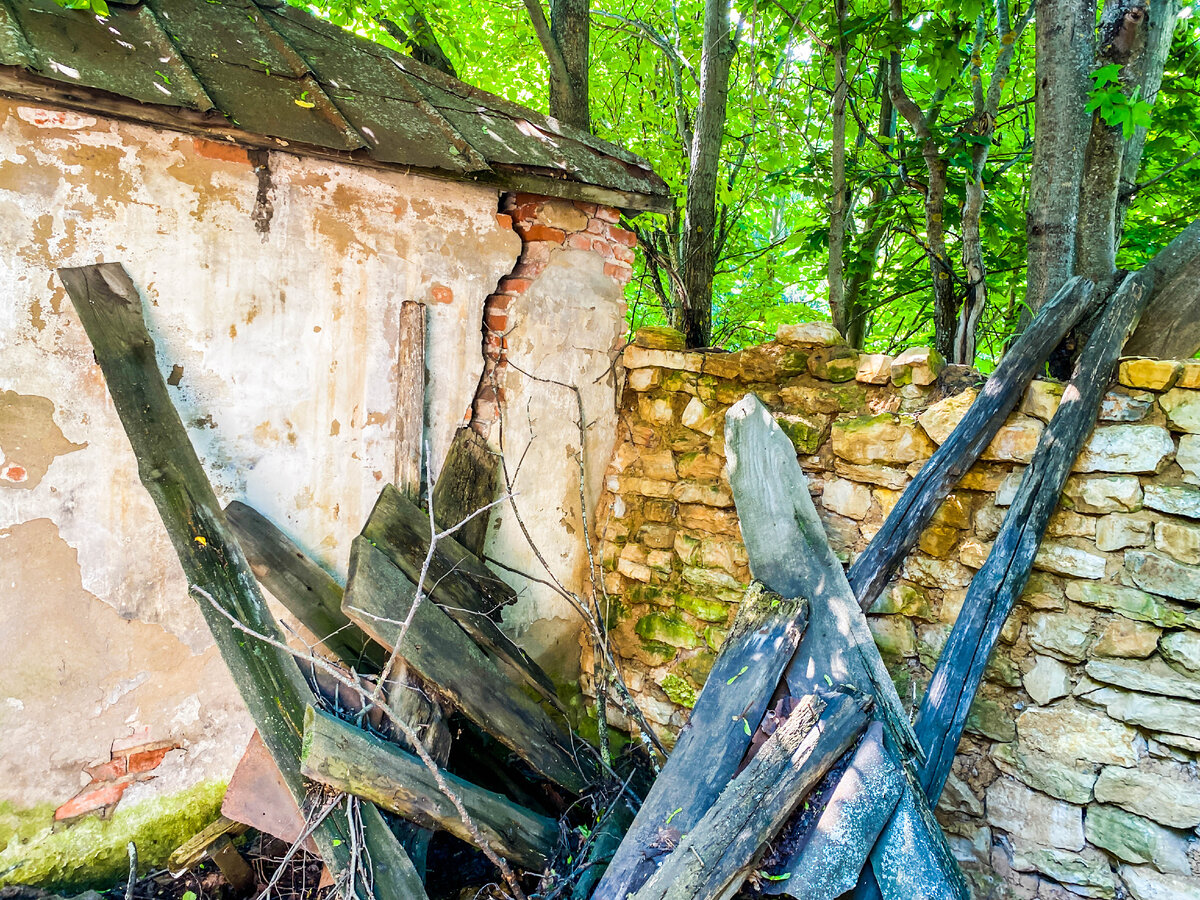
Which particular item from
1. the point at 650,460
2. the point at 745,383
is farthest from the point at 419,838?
the point at 745,383

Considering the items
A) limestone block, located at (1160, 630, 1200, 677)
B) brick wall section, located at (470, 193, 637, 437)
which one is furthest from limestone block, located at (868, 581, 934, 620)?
brick wall section, located at (470, 193, 637, 437)

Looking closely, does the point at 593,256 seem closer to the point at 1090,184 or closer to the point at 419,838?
the point at 1090,184

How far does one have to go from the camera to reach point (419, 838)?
2.53 m

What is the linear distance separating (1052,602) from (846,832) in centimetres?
112

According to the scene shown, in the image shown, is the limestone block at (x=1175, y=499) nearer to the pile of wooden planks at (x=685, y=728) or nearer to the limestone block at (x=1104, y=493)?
the limestone block at (x=1104, y=493)

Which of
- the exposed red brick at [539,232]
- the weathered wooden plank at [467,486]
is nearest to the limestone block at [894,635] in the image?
the weathered wooden plank at [467,486]

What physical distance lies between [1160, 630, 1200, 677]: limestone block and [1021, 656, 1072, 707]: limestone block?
283 mm

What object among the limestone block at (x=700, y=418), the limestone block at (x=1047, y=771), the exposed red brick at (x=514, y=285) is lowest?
the limestone block at (x=1047, y=771)

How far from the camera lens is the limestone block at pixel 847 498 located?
288 cm

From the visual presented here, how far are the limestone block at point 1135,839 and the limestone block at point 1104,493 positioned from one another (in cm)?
95

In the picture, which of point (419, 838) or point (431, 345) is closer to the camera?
point (419, 838)

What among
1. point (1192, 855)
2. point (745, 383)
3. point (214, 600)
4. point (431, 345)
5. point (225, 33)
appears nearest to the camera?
point (1192, 855)

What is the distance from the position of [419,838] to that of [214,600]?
110 cm

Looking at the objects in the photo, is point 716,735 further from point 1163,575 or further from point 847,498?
point 1163,575
